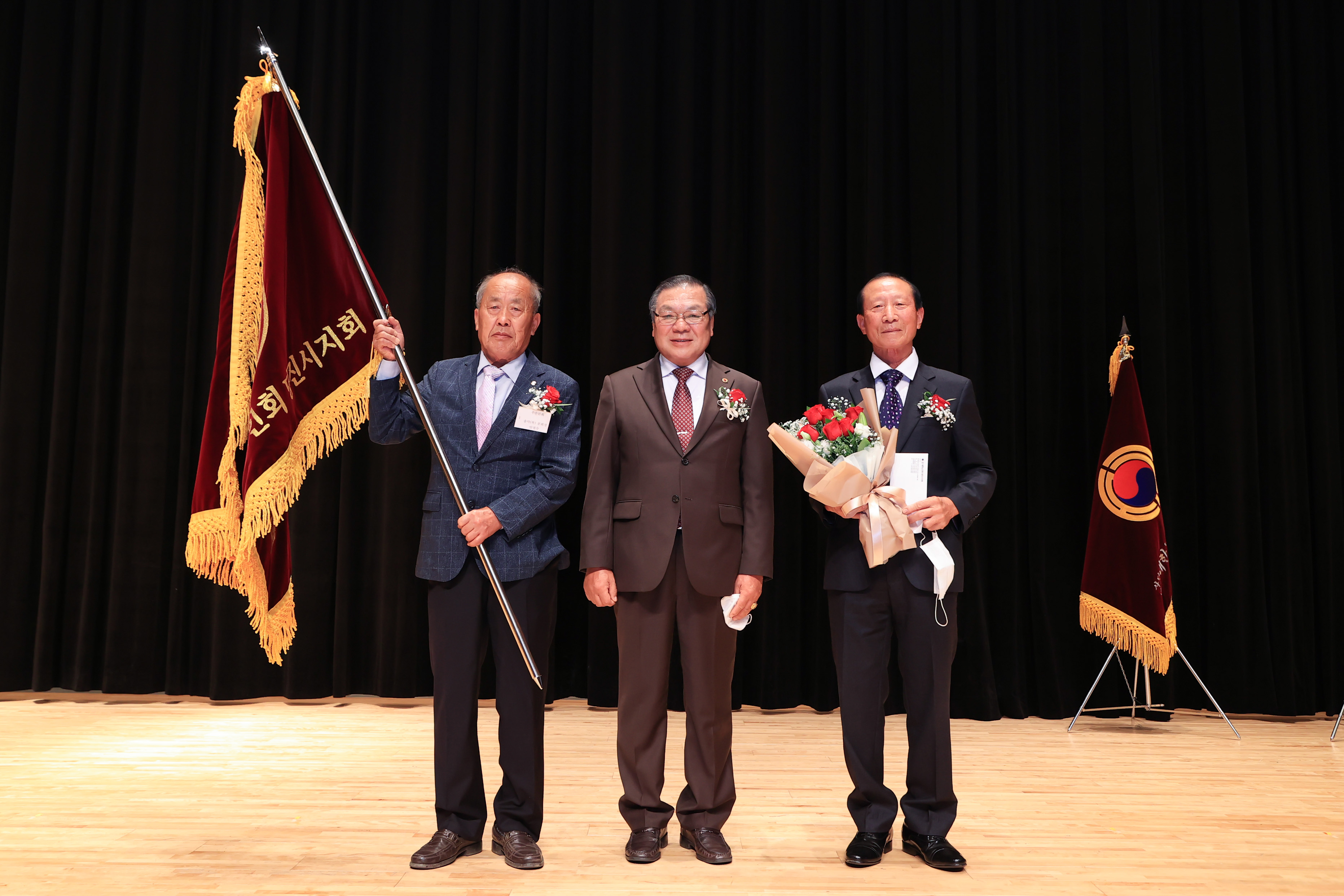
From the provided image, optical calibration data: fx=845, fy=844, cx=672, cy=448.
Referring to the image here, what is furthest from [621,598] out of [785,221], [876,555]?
[785,221]

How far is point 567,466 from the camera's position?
2.59 metres

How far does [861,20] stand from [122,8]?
4.51 meters

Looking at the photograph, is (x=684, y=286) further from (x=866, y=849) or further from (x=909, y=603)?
(x=866, y=849)

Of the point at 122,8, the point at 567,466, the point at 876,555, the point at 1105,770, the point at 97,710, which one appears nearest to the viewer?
the point at 876,555

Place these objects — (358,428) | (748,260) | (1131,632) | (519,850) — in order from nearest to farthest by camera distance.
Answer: (519,850)
(358,428)
(1131,632)
(748,260)

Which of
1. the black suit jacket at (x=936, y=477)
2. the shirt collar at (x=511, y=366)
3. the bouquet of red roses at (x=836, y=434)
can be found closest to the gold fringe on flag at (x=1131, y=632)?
the black suit jacket at (x=936, y=477)

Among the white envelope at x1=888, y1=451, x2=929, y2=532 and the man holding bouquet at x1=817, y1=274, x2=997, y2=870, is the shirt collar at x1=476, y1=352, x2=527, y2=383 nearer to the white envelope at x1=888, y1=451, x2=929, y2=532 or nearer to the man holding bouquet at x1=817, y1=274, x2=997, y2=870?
the man holding bouquet at x1=817, y1=274, x2=997, y2=870

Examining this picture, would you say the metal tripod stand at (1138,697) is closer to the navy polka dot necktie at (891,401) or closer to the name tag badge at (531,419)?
the navy polka dot necktie at (891,401)

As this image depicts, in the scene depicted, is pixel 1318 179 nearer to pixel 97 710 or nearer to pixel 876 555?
pixel 876 555

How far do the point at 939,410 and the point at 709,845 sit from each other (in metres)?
1.45

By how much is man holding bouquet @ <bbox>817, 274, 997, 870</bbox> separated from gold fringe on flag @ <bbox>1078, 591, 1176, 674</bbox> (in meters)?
2.31

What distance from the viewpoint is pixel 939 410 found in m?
2.57

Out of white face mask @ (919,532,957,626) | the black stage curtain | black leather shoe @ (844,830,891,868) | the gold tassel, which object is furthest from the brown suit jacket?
the gold tassel

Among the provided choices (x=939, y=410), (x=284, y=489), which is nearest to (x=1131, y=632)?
(x=939, y=410)
